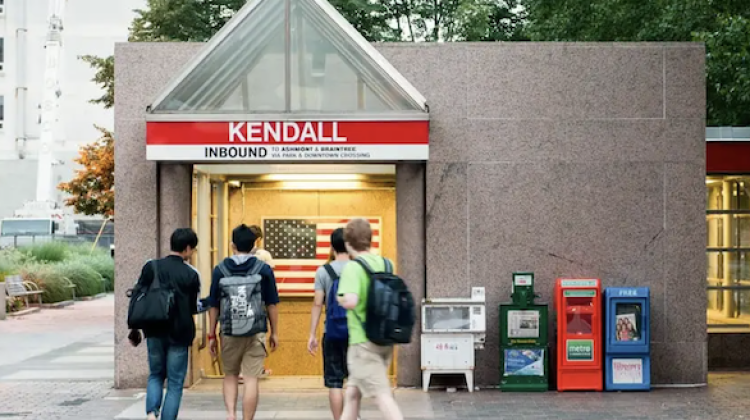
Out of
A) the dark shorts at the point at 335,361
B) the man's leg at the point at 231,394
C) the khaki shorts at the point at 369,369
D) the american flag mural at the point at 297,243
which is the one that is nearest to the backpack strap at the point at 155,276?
the man's leg at the point at 231,394

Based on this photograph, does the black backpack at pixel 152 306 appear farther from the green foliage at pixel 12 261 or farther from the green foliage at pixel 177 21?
the green foliage at pixel 177 21

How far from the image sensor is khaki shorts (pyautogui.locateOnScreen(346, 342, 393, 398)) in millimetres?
7086

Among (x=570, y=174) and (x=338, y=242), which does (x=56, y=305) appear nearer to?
(x=570, y=174)

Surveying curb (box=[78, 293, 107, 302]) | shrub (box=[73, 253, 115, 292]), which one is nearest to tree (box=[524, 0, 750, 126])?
curb (box=[78, 293, 107, 302])

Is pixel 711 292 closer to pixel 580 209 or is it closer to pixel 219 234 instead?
pixel 580 209

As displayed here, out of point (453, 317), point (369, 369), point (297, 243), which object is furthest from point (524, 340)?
point (369, 369)

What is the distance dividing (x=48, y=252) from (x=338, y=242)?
25.6 meters

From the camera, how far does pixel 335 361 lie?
27.8 feet

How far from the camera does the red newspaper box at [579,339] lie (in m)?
11.3

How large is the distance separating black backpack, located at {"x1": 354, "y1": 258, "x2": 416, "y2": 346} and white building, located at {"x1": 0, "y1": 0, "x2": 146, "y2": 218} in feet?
161

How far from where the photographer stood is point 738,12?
56.9 feet

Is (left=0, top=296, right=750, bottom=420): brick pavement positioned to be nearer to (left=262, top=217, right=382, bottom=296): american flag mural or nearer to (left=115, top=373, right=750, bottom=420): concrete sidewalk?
(left=115, top=373, right=750, bottom=420): concrete sidewalk

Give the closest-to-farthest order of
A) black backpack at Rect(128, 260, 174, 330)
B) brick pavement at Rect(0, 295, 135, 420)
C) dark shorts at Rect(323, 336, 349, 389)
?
1. black backpack at Rect(128, 260, 174, 330)
2. dark shorts at Rect(323, 336, 349, 389)
3. brick pavement at Rect(0, 295, 135, 420)

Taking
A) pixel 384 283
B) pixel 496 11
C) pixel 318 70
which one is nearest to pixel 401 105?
pixel 318 70
